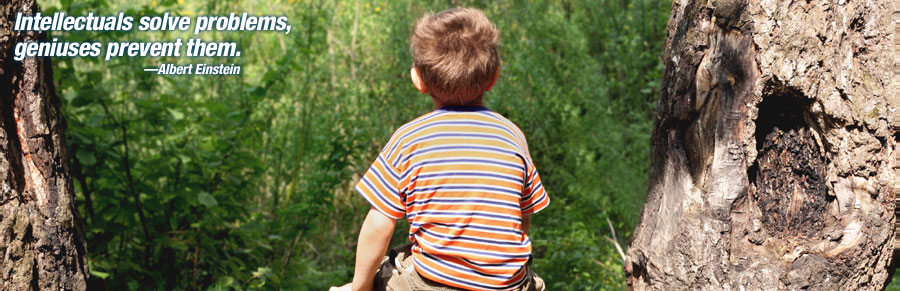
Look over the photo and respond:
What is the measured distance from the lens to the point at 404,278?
2391 millimetres

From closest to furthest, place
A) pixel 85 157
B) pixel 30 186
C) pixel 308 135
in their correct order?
pixel 30 186
pixel 85 157
pixel 308 135

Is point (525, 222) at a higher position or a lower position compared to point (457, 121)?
lower

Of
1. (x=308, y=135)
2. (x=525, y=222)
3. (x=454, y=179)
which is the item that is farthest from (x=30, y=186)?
(x=308, y=135)

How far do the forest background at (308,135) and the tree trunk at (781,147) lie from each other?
2076mm

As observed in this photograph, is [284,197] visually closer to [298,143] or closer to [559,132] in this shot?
[298,143]

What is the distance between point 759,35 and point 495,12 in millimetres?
3811

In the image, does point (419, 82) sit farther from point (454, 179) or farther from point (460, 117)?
point (454, 179)

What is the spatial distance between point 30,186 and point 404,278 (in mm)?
1346

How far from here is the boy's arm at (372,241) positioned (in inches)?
91.0

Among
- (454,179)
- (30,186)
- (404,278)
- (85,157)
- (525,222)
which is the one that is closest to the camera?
(454,179)

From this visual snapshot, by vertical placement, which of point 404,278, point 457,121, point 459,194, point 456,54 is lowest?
point 404,278

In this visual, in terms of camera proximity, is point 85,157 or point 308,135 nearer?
point 85,157

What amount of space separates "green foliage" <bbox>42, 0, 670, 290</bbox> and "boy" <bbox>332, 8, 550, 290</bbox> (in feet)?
6.43

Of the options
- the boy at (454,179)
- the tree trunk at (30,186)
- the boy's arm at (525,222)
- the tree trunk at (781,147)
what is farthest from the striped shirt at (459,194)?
the tree trunk at (30,186)
